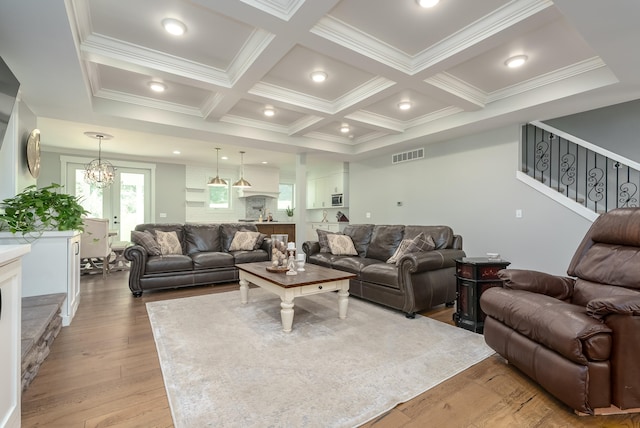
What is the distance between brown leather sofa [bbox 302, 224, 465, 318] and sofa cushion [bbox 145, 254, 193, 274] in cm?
201

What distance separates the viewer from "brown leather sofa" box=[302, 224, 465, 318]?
3.26 metres

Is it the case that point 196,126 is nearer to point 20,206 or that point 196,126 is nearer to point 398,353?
point 20,206

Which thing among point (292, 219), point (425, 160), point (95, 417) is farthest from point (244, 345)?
point (292, 219)

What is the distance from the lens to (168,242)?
4902mm

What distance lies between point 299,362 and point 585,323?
1760mm

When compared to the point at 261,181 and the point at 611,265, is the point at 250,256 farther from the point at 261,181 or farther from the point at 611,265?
the point at 611,265

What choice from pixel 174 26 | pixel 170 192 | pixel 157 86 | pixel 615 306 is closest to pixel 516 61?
pixel 615 306

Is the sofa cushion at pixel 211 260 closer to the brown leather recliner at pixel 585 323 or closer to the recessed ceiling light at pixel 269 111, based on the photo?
the recessed ceiling light at pixel 269 111

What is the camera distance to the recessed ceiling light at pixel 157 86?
3660mm

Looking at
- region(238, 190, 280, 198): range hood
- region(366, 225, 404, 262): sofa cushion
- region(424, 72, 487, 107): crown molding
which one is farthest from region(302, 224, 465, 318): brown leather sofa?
region(238, 190, 280, 198): range hood

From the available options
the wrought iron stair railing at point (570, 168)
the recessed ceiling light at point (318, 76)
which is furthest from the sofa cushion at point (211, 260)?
the wrought iron stair railing at point (570, 168)

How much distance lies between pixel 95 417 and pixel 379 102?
4.23 metres

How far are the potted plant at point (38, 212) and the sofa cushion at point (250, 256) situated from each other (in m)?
2.46

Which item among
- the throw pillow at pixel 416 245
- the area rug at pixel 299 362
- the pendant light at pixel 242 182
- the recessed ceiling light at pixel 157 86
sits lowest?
the area rug at pixel 299 362
